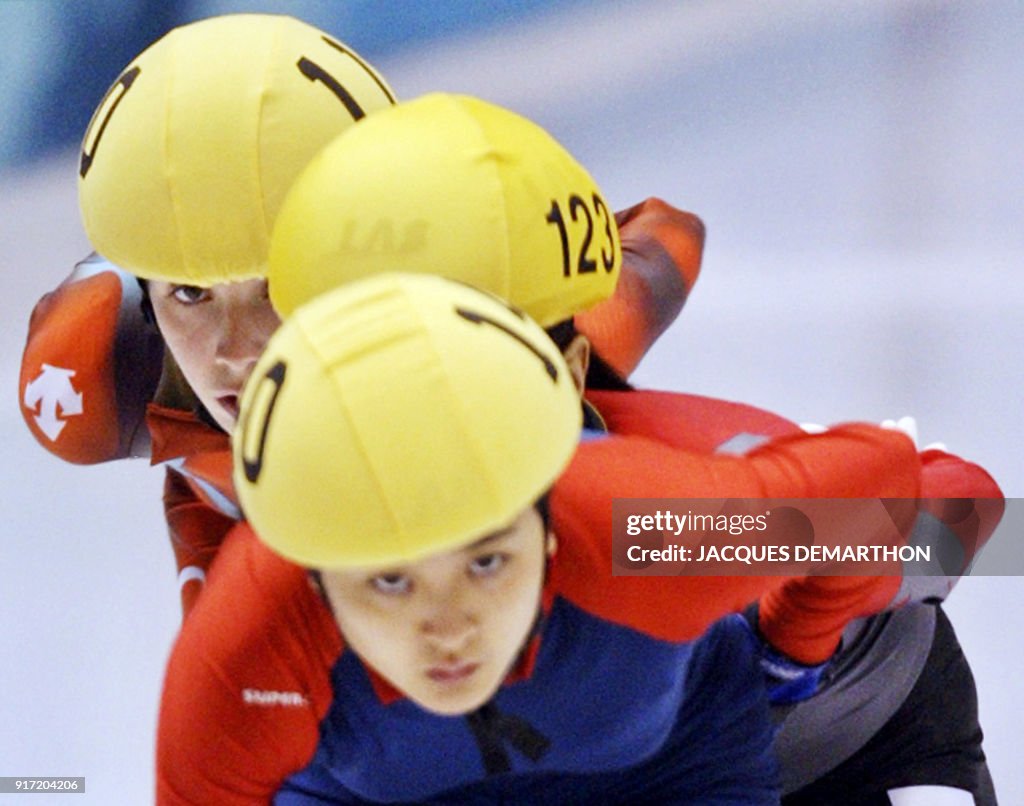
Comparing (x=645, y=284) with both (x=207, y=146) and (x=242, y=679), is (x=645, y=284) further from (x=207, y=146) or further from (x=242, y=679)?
(x=242, y=679)

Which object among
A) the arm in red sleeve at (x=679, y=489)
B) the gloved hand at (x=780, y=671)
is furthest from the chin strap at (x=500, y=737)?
the gloved hand at (x=780, y=671)

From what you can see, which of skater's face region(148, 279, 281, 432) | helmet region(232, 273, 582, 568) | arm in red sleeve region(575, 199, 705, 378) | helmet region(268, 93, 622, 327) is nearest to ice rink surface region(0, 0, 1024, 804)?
arm in red sleeve region(575, 199, 705, 378)

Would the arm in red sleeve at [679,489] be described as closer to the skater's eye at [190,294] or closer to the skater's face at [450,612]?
the skater's face at [450,612]

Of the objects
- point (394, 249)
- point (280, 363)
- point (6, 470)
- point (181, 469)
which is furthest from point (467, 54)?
point (280, 363)

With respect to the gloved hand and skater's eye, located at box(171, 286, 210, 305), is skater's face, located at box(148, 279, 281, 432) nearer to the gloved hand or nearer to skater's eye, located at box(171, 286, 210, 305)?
skater's eye, located at box(171, 286, 210, 305)

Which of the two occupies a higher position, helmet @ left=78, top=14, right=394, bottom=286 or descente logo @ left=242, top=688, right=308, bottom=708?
helmet @ left=78, top=14, right=394, bottom=286

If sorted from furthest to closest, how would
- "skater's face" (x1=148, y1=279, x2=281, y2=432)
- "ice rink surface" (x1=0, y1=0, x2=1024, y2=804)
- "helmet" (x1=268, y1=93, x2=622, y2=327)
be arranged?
1. "ice rink surface" (x1=0, y1=0, x2=1024, y2=804)
2. "skater's face" (x1=148, y1=279, x2=281, y2=432)
3. "helmet" (x1=268, y1=93, x2=622, y2=327)

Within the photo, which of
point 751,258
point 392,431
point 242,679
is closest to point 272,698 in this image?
point 242,679

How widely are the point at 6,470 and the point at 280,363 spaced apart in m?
1.55

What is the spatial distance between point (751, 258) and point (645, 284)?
809 mm

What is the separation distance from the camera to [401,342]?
0.98 meters

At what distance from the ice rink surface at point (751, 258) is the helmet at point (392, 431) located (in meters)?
1.02

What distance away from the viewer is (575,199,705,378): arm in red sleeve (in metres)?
1.70

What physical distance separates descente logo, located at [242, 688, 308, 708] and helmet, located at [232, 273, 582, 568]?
0.69 feet
